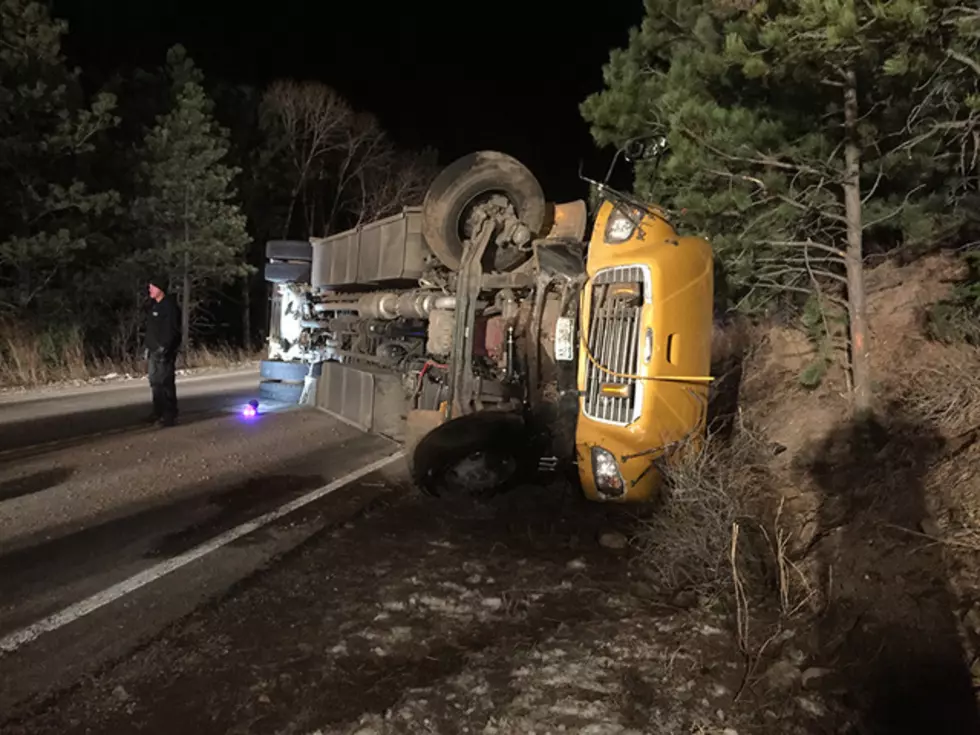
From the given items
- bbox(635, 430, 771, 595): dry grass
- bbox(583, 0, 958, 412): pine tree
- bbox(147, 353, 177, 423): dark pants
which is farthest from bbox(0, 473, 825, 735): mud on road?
bbox(147, 353, 177, 423): dark pants

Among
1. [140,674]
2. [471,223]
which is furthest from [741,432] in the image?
[140,674]

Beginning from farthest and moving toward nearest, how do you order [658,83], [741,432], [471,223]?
[658,83] < [471,223] < [741,432]

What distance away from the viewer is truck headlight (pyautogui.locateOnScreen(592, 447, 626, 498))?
4895 mm

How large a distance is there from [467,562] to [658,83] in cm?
553

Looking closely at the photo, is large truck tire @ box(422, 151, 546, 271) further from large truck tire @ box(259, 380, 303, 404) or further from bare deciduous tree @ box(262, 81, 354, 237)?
bare deciduous tree @ box(262, 81, 354, 237)

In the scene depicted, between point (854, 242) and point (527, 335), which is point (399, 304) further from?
point (854, 242)

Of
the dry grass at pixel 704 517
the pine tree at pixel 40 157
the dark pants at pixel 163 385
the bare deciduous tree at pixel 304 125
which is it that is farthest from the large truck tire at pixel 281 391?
the bare deciduous tree at pixel 304 125

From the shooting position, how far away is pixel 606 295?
506 cm

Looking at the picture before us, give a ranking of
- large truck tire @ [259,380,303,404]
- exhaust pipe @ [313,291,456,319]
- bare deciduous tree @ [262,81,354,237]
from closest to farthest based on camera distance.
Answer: exhaust pipe @ [313,291,456,319], large truck tire @ [259,380,303,404], bare deciduous tree @ [262,81,354,237]

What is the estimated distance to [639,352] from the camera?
4758mm

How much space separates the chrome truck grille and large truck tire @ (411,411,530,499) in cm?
73

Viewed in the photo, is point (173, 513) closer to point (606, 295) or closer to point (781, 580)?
point (606, 295)

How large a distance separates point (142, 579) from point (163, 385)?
16.6 ft

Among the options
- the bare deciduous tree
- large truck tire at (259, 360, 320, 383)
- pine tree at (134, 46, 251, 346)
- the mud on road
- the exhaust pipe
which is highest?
the bare deciduous tree
